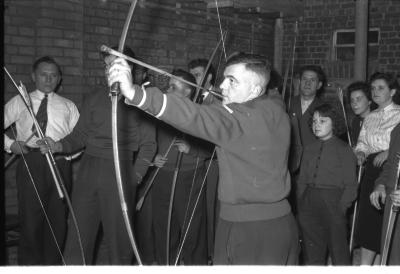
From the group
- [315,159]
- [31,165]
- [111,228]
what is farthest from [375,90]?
[31,165]

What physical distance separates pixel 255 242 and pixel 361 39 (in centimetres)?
431

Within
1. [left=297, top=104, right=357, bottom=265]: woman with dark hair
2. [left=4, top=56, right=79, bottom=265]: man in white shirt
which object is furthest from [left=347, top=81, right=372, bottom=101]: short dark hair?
[left=4, top=56, right=79, bottom=265]: man in white shirt

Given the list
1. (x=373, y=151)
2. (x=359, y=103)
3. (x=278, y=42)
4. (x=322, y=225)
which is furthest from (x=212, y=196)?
(x=278, y=42)

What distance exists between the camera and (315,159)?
435cm

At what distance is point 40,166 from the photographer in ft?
14.5

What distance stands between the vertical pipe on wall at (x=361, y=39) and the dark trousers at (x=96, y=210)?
11.4ft

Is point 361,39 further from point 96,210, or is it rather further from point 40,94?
point 96,210

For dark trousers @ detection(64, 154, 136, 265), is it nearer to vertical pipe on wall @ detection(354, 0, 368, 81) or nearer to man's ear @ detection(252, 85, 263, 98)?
man's ear @ detection(252, 85, 263, 98)

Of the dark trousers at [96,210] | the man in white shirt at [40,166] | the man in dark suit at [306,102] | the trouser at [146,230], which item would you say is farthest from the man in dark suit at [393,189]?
the man in white shirt at [40,166]

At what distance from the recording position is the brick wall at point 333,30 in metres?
7.05

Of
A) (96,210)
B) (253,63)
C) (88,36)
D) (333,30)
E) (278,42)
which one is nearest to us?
(253,63)

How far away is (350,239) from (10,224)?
8.43 feet

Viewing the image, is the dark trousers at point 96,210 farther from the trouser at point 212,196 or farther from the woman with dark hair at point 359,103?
the woman with dark hair at point 359,103

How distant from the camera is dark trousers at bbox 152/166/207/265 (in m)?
4.55
